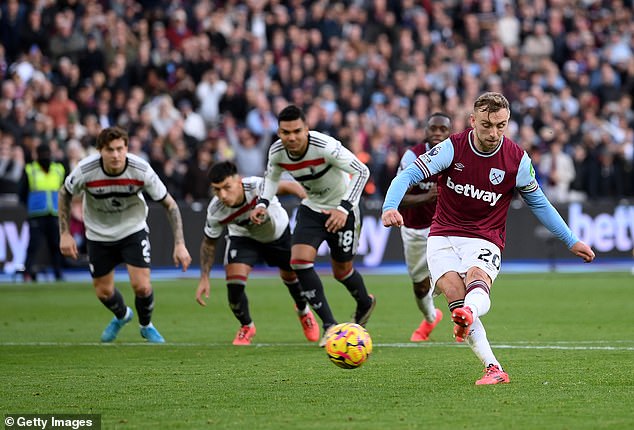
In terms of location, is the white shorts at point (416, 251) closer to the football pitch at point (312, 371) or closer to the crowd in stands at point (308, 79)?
the football pitch at point (312, 371)

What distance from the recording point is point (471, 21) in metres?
30.9

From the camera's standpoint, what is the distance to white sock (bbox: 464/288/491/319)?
28.8 feet

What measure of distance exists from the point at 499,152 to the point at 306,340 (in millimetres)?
4659

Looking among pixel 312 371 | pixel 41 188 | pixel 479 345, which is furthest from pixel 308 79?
pixel 479 345

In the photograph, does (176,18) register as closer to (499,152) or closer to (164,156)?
(164,156)

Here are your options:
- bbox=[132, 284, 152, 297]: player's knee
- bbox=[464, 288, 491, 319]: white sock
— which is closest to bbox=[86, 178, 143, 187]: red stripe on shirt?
bbox=[132, 284, 152, 297]: player's knee

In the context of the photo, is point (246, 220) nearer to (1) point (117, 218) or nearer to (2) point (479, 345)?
(1) point (117, 218)

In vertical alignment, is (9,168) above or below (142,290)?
below

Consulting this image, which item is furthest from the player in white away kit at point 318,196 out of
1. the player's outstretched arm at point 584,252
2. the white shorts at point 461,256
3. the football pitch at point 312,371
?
the player's outstretched arm at point 584,252

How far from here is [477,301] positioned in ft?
29.0

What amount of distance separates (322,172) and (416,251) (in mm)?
1524

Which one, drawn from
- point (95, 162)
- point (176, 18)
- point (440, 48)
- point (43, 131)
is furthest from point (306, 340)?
point (440, 48)

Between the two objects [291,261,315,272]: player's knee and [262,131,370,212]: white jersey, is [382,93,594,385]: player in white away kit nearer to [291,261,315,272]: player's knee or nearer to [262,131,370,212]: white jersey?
[262,131,370,212]: white jersey

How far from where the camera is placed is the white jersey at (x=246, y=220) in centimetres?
1315
